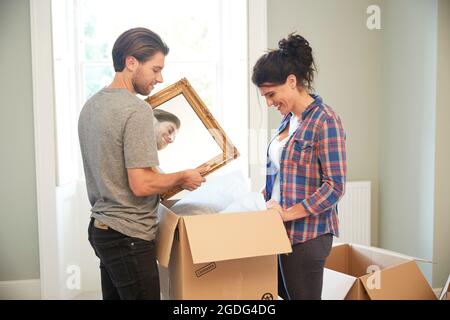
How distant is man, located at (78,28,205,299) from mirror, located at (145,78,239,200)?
0.15 meters

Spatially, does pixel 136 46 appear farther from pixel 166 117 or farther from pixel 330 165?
pixel 330 165

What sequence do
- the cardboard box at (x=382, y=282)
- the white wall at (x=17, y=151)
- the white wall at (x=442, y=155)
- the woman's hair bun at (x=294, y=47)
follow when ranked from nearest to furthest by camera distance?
the woman's hair bun at (x=294, y=47)
the cardboard box at (x=382, y=282)
the white wall at (x=442, y=155)
the white wall at (x=17, y=151)

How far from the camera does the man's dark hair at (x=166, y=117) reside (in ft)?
5.55

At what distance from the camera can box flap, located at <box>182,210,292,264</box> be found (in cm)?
136

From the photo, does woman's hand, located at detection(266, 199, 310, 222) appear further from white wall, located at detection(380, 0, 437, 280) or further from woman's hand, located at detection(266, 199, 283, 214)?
white wall, located at detection(380, 0, 437, 280)

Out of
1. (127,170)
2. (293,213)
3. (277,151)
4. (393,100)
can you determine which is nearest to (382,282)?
(293,213)

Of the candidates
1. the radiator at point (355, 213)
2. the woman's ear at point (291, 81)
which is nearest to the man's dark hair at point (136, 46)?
the woman's ear at point (291, 81)

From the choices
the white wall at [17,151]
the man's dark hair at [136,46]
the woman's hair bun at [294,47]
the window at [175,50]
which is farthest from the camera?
the window at [175,50]

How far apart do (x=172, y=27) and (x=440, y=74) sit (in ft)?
5.88

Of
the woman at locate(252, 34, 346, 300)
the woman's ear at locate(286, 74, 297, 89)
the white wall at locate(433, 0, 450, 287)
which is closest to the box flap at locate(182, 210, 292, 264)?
the woman at locate(252, 34, 346, 300)

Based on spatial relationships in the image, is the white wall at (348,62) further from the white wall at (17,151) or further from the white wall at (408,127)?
the white wall at (17,151)

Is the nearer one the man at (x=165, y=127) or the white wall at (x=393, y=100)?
the man at (x=165, y=127)

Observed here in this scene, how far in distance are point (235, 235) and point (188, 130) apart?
491 millimetres
